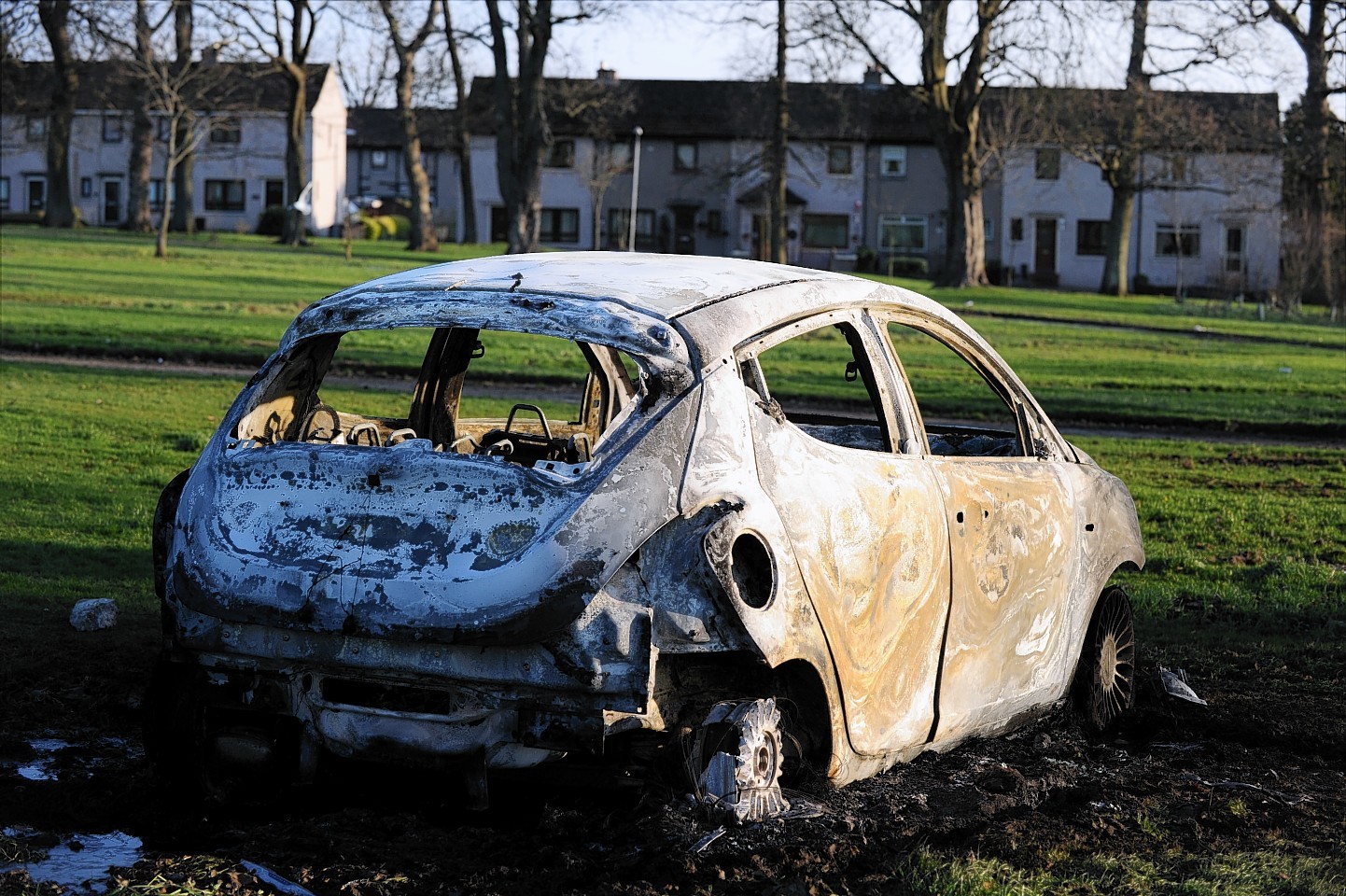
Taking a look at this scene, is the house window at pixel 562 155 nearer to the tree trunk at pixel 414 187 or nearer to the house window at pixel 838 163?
the house window at pixel 838 163

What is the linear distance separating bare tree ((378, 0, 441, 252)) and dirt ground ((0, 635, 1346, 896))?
54.8m

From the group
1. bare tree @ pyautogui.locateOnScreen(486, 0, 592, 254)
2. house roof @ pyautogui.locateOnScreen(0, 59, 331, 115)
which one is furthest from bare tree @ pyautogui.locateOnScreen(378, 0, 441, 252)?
bare tree @ pyautogui.locateOnScreen(486, 0, 592, 254)

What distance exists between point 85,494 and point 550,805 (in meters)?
6.85

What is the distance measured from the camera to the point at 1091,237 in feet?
227

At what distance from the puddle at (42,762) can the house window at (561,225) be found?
72170 mm

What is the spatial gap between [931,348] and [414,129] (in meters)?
38.7

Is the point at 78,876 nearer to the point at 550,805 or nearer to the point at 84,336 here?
the point at 550,805

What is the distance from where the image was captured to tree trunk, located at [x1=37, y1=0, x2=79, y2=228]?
5997 centimetres

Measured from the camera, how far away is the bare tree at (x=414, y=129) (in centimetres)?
5906

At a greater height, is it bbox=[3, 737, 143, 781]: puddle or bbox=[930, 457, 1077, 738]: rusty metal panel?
bbox=[930, 457, 1077, 738]: rusty metal panel

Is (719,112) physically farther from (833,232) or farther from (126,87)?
(126,87)

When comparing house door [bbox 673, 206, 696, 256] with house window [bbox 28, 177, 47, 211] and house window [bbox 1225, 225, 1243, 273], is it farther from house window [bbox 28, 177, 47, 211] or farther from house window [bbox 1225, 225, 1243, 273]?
house window [bbox 28, 177, 47, 211]

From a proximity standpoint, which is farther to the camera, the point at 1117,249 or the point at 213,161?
the point at 213,161

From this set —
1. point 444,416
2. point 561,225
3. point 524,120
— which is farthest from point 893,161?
point 444,416
